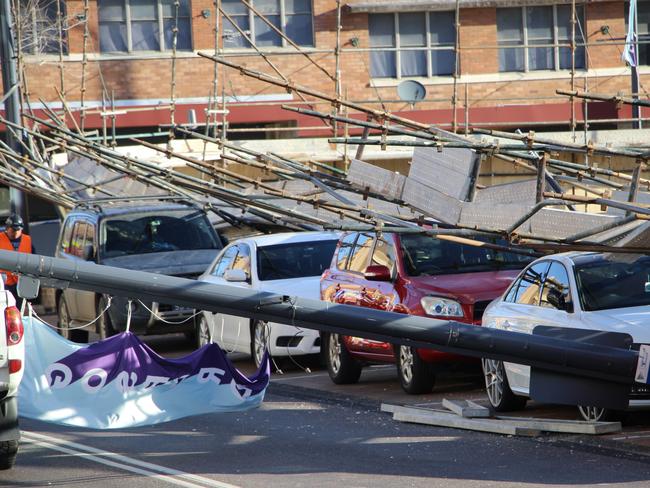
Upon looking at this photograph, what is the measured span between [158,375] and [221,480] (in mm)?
1945

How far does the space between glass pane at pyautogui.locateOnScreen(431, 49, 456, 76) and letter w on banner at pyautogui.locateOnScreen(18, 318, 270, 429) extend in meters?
27.9

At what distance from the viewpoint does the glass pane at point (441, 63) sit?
128 feet

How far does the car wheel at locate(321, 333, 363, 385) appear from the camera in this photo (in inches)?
628

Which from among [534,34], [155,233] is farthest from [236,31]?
[155,233]

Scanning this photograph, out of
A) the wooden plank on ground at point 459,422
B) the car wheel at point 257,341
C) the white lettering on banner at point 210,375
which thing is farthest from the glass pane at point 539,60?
the white lettering on banner at point 210,375

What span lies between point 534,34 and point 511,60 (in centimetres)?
94

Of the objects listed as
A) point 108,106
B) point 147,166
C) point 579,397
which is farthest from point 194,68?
point 579,397

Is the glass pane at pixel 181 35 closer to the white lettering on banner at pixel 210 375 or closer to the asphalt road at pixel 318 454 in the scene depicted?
the asphalt road at pixel 318 454

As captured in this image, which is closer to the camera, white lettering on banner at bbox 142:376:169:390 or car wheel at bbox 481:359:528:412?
white lettering on banner at bbox 142:376:169:390

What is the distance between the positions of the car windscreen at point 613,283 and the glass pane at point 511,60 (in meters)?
26.9

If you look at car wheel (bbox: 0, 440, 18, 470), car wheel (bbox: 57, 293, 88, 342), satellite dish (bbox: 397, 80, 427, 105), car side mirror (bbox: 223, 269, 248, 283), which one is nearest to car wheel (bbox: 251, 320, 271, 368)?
car side mirror (bbox: 223, 269, 248, 283)

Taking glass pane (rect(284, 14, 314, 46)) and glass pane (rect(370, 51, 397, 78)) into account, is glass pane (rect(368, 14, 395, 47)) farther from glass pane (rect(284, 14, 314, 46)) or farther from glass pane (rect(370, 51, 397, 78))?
glass pane (rect(284, 14, 314, 46))

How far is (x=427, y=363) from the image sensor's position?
1445 cm

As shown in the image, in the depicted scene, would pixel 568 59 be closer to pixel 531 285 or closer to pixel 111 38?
pixel 111 38
